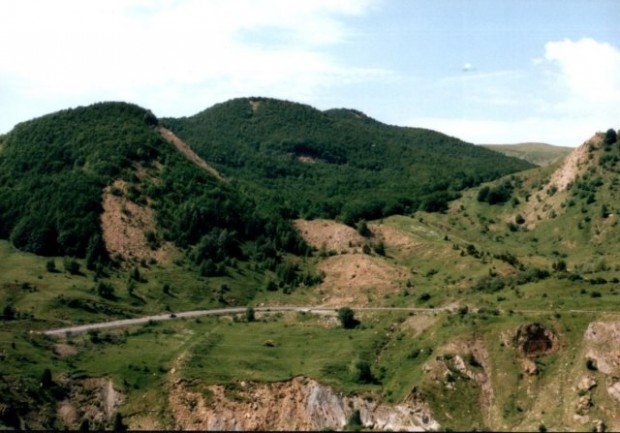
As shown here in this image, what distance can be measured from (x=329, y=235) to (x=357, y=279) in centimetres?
2836

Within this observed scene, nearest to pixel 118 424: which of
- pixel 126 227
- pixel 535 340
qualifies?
pixel 535 340

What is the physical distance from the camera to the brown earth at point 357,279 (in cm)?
13462

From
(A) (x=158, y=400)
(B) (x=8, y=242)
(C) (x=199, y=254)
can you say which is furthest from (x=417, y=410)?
(B) (x=8, y=242)

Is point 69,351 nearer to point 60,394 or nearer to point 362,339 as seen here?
point 60,394

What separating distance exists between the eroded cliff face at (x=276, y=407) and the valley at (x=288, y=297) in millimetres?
198

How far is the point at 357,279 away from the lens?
142 meters

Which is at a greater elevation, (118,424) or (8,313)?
(8,313)

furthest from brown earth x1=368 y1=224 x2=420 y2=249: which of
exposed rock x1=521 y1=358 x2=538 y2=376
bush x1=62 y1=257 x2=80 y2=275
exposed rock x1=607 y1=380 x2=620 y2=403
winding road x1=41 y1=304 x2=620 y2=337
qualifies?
exposed rock x1=607 y1=380 x2=620 y2=403

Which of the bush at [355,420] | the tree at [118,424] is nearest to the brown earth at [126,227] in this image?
the tree at [118,424]

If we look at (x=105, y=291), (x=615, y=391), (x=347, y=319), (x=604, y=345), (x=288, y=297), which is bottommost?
(x=615, y=391)

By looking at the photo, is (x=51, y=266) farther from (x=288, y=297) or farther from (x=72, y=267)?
(x=288, y=297)

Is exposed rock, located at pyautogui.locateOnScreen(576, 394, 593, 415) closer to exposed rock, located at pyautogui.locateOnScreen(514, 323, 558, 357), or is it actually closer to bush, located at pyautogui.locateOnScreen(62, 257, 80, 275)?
exposed rock, located at pyautogui.locateOnScreen(514, 323, 558, 357)

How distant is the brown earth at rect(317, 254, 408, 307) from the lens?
13462 cm

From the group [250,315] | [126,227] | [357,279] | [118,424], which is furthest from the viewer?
[126,227]
